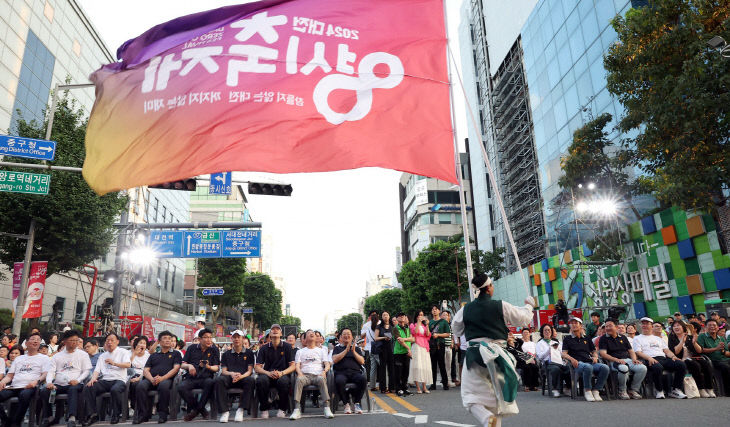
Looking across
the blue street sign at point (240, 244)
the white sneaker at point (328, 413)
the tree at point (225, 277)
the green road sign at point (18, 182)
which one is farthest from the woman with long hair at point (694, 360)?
the tree at point (225, 277)

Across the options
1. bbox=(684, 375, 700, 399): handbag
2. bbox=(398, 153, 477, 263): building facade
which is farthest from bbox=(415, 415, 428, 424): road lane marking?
bbox=(398, 153, 477, 263): building facade

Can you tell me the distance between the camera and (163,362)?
29.8 feet

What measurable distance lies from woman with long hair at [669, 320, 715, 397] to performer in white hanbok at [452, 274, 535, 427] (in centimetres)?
635

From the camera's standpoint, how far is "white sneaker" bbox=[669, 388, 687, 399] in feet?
29.7

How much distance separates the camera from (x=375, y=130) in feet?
17.9

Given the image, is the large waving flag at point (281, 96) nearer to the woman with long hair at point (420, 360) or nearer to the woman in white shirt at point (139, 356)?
the woman in white shirt at point (139, 356)

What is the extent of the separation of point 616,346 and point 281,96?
7.99 meters

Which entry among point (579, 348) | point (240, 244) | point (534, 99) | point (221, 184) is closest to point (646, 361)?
point (579, 348)

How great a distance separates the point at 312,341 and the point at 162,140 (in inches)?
194

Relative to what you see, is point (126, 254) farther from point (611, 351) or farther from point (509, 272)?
point (509, 272)

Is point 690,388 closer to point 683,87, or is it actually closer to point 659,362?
point 659,362

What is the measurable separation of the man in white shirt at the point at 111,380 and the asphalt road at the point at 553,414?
2.64 ft

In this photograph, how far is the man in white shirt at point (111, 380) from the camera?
840cm

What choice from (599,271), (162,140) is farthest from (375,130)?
(599,271)
